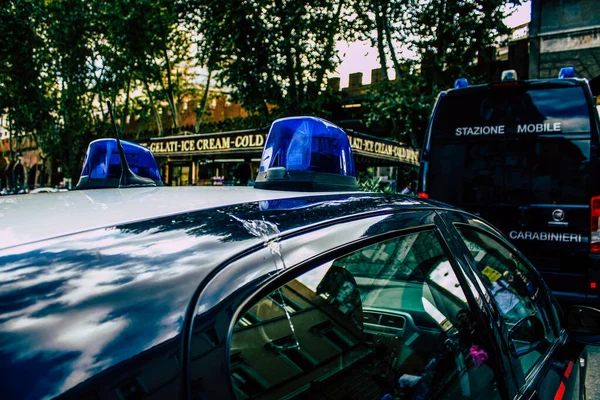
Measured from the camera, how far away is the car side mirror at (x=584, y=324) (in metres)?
1.95

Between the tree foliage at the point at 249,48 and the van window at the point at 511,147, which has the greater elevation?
the tree foliage at the point at 249,48

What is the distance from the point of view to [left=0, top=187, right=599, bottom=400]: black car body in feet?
2.26

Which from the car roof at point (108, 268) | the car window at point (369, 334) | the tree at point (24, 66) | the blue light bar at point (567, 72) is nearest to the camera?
the car roof at point (108, 268)

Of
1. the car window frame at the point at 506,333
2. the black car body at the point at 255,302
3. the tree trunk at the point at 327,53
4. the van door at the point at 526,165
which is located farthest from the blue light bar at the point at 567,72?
the tree trunk at the point at 327,53

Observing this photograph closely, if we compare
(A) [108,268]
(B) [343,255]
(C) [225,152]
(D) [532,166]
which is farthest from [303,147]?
(C) [225,152]

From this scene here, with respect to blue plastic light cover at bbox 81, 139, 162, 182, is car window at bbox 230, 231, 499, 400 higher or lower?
lower

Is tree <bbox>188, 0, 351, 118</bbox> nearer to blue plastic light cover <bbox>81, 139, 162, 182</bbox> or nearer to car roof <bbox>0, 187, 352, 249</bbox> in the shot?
blue plastic light cover <bbox>81, 139, 162, 182</bbox>

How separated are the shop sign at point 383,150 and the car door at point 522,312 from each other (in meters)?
7.68

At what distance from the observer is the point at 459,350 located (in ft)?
4.83

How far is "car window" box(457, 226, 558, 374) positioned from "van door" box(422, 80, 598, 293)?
10.1 feet

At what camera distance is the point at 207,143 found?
11812mm

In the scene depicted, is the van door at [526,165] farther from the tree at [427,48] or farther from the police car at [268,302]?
the tree at [427,48]

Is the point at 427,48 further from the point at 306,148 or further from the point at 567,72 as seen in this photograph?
the point at 306,148

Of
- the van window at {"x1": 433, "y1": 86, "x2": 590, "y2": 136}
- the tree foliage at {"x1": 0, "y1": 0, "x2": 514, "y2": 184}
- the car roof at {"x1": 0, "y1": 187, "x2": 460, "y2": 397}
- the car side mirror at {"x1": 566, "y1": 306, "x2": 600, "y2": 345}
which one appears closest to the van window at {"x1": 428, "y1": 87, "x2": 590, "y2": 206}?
the van window at {"x1": 433, "y1": 86, "x2": 590, "y2": 136}
